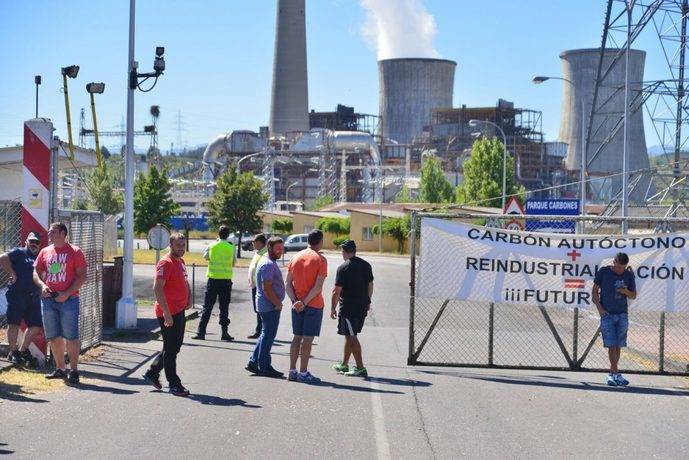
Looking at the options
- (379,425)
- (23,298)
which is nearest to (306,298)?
(379,425)

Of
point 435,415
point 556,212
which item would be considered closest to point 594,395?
point 435,415

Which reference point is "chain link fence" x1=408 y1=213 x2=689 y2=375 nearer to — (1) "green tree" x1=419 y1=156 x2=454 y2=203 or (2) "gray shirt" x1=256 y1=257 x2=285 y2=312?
(2) "gray shirt" x1=256 y1=257 x2=285 y2=312

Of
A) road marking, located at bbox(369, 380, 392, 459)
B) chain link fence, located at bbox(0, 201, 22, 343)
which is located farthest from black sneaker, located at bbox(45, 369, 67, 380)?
road marking, located at bbox(369, 380, 392, 459)

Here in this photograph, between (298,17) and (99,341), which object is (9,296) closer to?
(99,341)

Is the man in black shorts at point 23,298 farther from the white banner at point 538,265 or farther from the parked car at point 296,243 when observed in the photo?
the parked car at point 296,243

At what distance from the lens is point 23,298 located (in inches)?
443

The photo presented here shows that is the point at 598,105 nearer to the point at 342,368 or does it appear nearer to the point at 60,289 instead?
the point at 342,368

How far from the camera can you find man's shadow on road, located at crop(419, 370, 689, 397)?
36.3 feet

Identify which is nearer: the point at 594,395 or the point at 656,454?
the point at 656,454

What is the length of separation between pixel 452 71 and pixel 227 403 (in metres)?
111

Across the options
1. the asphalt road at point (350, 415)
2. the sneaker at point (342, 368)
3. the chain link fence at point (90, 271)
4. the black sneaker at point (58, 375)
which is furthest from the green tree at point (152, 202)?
the black sneaker at point (58, 375)

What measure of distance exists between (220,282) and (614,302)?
6313mm

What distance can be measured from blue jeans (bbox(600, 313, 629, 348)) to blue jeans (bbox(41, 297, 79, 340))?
6.02 metres

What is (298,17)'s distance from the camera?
10050 cm
